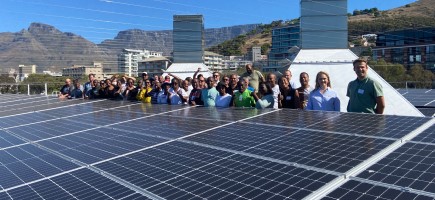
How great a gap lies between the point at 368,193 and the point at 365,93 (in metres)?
3.82

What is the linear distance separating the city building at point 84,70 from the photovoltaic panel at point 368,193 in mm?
18516

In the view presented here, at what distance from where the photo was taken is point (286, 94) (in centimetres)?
772

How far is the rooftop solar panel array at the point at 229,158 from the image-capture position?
9.00 ft

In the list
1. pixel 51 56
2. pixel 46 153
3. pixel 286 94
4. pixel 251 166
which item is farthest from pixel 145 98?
pixel 51 56

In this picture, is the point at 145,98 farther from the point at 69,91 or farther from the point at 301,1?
the point at 301,1

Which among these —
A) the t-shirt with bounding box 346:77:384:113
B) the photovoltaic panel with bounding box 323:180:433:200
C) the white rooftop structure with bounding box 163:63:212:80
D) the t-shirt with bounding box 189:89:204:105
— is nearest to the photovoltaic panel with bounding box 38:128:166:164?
the photovoltaic panel with bounding box 323:180:433:200

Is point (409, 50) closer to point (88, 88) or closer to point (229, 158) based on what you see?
point (88, 88)

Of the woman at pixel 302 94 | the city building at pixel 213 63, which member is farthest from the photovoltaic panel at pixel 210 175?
the city building at pixel 213 63

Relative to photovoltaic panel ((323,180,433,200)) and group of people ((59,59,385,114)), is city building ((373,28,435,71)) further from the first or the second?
photovoltaic panel ((323,180,433,200))

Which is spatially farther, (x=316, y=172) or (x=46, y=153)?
(x=46, y=153)

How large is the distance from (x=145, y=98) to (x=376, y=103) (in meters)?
5.64

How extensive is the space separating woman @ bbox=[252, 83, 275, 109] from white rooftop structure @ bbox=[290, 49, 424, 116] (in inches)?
214

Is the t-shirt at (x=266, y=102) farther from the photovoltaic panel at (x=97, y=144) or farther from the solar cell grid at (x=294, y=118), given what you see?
the photovoltaic panel at (x=97, y=144)

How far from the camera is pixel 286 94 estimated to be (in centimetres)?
772
